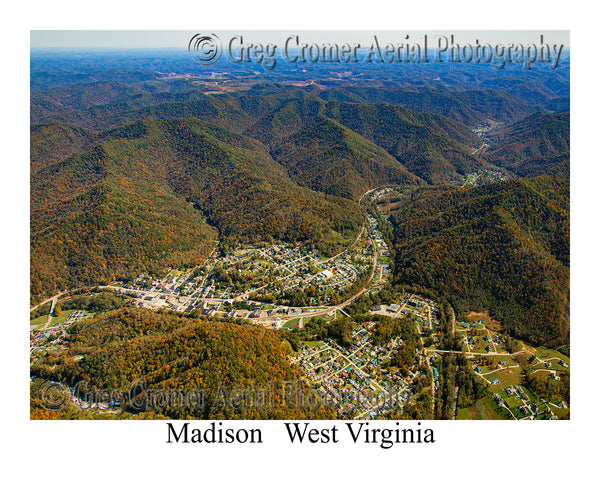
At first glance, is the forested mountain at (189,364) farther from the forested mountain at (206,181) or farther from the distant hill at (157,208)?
the forested mountain at (206,181)

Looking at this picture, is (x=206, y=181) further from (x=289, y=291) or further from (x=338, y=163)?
(x=289, y=291)

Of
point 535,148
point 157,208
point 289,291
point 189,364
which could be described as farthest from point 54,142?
point 535,148

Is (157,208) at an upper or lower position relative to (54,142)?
lower

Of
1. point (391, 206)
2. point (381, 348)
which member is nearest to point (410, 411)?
point (381, 348)

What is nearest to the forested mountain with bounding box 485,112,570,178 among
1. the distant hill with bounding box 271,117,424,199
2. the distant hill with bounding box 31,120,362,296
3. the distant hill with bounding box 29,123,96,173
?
the distant hill with bounding box 271,117,424,199

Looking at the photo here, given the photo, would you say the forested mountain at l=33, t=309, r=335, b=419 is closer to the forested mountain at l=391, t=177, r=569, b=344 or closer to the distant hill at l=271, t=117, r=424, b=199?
the forested mountain at l=391, t=177, r=569, b=344

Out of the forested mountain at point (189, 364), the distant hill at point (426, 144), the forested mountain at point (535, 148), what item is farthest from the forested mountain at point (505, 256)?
the forested mountain at point (535, 148)
